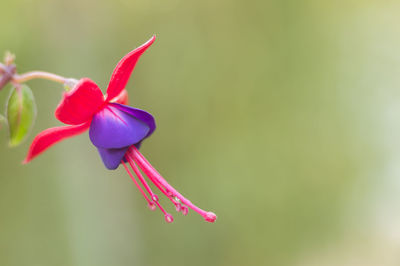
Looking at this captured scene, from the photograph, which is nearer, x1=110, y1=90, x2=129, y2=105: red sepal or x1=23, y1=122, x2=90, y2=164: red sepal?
x1=23, y1=122, x2=90, y2=164: red sepal

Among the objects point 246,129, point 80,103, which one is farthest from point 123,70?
point 246,129

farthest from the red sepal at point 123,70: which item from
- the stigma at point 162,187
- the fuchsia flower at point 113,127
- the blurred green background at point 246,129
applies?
the blurred green background at point 246,129

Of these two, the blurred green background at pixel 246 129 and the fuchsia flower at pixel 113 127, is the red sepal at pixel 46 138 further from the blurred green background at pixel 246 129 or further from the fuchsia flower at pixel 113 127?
the blurred green background at pixel 246 129

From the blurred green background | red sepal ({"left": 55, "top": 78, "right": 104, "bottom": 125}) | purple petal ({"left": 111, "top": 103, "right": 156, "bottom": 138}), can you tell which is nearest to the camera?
red sepal ({"left": 55, "top": 78, "right": 104, "bottom": 125})

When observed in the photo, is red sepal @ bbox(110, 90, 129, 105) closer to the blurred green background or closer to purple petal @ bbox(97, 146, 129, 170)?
purple petal @ bbox(97, 146, 129, 170)

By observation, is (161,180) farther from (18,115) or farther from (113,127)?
(18,115)

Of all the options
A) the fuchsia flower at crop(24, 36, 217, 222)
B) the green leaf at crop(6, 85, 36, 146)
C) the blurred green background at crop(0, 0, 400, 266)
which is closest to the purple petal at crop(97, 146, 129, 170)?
the fuchsia flower at crop(24, 36, 217, 222)
